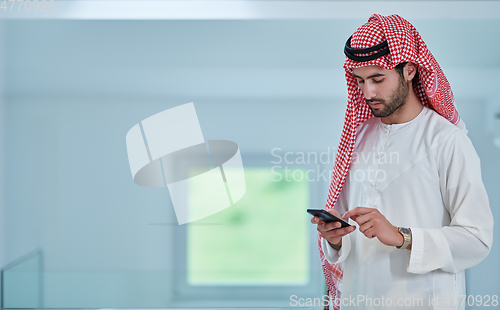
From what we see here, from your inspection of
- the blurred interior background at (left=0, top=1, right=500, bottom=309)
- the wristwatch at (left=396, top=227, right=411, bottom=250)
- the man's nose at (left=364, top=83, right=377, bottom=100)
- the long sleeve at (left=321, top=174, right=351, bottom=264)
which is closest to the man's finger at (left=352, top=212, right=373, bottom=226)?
the wristwatch at (left=396, top=227, right=411, bottom=250)

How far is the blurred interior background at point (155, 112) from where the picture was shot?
179 cm

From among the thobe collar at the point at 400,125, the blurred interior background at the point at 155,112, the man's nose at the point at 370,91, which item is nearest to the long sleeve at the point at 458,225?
the thobe collar at the point at 400,125

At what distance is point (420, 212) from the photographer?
1084 millimetres

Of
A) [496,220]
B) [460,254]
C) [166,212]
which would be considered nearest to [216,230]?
[166,212]

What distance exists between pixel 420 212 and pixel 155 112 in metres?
1.23

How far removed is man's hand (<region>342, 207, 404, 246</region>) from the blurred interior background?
762mm

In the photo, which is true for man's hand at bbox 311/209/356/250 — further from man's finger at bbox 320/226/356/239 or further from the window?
the window

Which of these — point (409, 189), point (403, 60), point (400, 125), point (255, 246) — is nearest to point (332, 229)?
point (409, 189)

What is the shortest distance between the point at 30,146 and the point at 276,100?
3.90 feet

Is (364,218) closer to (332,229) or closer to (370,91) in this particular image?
(332,229)

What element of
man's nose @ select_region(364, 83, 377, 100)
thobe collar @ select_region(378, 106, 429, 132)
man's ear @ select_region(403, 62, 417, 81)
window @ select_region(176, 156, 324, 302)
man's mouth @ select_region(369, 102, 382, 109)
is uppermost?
man's ear @ select_region(403, 62, 417, 81)

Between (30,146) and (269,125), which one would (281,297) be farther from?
(30,146)

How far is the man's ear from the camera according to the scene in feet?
3.63

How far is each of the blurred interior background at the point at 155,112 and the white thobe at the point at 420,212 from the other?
0.62 meters
